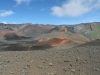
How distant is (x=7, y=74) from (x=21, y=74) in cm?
95

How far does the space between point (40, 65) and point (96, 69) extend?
3640 millimetres

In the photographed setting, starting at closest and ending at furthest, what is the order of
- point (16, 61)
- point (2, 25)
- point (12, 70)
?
point (12, 70), point (16, 61), point (2, 25)

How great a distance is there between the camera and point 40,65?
40.4 feet

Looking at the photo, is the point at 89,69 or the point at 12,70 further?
the point at 12,70

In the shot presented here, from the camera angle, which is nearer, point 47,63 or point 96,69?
point 96,69

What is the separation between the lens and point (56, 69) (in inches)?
449

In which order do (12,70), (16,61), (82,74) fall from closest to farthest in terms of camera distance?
(82,74)
(12,70)
(16,61)

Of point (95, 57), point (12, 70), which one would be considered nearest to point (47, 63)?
point (12, 70)

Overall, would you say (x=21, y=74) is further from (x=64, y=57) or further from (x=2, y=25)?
(x=2, y=25)

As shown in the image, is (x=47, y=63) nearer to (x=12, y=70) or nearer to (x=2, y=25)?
(x=12, y=70)

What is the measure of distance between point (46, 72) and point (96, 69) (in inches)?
114

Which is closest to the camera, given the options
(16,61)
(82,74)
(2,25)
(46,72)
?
(82,74)

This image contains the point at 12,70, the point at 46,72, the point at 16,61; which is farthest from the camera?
the point at 16,61

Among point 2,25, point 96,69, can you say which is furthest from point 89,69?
point 2,25
